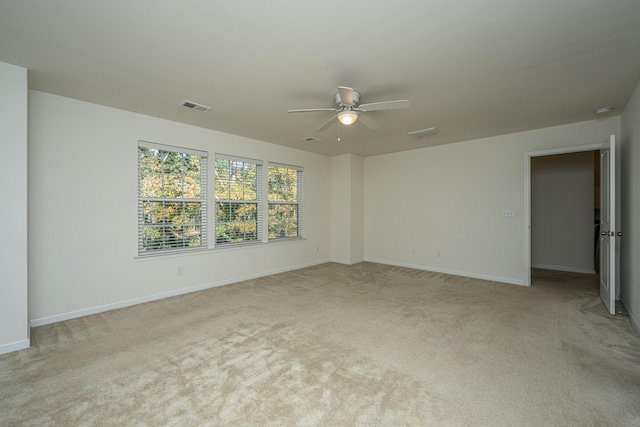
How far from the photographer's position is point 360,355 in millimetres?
2443

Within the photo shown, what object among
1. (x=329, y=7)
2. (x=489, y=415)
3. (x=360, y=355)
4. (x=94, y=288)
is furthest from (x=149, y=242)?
(x=489, y=415)

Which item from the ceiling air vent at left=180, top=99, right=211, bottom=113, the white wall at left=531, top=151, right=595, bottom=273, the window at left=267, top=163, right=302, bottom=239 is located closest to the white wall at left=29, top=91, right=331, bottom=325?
the ceiling air vent at left=180, top=99, right=211, bottom=113

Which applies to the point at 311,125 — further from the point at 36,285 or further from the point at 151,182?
the point at 36,285

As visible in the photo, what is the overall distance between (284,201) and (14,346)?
4172 millimetres

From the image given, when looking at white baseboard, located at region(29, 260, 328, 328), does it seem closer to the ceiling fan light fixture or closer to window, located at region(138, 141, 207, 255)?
window, located at region(138, 141, 207, 255)

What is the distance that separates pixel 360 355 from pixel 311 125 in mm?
3174

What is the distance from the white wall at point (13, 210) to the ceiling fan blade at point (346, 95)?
289 centimetres

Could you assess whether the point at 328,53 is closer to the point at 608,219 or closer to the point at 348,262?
the point at 608,219

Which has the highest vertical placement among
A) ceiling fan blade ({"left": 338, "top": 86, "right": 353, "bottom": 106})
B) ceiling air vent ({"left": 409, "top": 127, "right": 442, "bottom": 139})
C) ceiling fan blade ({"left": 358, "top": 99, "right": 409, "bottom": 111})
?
ceiling air vent ({"left": 409, "top": 127, "right": 442, "bottom": 139})

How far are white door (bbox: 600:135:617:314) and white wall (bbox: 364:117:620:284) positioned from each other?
943mm

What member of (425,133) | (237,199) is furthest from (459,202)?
(237,199)

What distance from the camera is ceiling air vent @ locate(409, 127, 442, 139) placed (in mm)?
4590

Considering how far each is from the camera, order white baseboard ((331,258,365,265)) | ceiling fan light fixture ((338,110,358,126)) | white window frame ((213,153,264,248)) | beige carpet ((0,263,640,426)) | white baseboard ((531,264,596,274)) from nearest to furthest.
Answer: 1. beige carpet ((0,263,640,426))
2. ceiling fan light fixture ((338,110,358,126))
3. white window frame ((213,153,264,248))
4. white baseboard ((531,264,596,274))
5. white baseboard ((331,258,365,265))

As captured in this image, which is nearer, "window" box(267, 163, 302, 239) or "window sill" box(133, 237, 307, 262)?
"window sill" box(133, 237, 307, 262)
